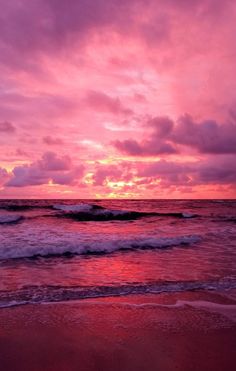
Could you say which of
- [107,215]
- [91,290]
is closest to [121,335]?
[91,290]

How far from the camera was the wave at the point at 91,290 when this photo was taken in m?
6.70

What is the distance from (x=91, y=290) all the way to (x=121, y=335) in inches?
95.3

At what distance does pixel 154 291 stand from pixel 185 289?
698mm

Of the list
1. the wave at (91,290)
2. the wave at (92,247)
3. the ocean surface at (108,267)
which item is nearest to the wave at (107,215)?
the wave at (92,247)

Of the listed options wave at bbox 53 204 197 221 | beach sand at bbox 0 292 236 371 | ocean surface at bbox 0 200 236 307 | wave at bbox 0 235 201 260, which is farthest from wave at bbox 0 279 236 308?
wave at bbox 53 204 197 221

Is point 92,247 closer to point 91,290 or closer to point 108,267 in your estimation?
point 108,267

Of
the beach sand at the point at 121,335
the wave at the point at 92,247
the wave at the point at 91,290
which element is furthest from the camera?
the wave at the point at 92,247

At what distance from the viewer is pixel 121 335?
503cm

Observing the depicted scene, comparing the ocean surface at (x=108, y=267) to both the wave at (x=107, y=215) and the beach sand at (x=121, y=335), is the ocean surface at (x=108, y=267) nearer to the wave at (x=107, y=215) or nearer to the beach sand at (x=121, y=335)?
→ the beach sand at (x=121, y=335)

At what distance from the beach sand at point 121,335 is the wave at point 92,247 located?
18.0ft

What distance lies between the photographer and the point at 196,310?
6.19m

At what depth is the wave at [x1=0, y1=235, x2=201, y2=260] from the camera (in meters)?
11.6

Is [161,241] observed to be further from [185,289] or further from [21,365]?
[21,365]

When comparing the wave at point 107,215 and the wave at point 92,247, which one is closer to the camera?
the wave at point 92,247
